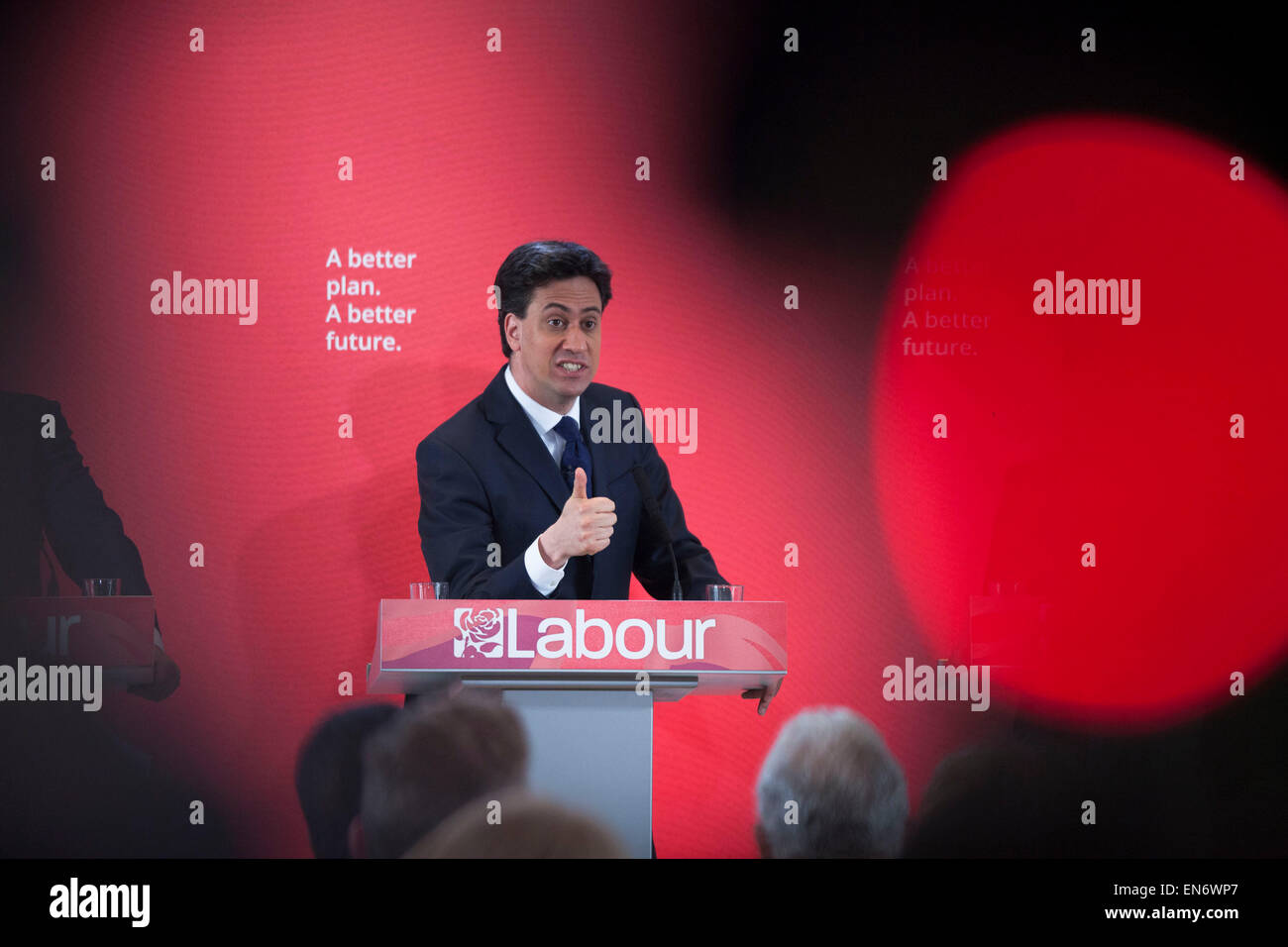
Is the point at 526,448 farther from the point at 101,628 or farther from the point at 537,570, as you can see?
the point at 101,628

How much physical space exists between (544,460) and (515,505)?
0.61 ft

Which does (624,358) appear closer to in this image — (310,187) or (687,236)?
Result: (687,236)

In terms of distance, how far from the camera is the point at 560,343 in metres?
4.73

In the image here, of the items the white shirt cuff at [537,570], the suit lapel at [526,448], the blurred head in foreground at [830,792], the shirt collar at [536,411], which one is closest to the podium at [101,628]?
the white shirt cuff at [537,570]

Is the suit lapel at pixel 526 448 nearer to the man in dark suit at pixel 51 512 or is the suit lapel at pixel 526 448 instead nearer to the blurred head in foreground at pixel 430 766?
the blurred head in foreground at pixel 430 766

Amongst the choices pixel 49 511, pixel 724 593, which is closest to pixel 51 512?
pixel 49 511

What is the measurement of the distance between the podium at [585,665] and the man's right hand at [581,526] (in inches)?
8.3

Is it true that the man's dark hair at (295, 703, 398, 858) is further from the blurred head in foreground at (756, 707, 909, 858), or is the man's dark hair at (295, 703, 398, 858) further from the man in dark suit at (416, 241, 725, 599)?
the blurred head in foreground at (756, 707, 909, 858)

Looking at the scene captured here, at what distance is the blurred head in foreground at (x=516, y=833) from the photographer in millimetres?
3910

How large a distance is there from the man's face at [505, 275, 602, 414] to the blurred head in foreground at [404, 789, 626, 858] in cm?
139

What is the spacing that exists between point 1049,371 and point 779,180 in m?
1.31

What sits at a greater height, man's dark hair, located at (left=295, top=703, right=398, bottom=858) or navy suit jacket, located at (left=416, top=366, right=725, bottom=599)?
navy suit jacket, located at (left=416, top=366, right=725, bottom=599)

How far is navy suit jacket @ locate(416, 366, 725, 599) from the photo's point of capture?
449cm

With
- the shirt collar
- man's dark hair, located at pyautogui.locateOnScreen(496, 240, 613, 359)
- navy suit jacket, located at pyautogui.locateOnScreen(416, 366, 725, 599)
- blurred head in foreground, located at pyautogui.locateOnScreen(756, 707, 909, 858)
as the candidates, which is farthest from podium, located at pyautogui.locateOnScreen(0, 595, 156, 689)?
blurred head in foreground, located at pyautogui.locateOnScreen(756, 707, 909, 858)
